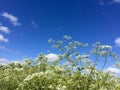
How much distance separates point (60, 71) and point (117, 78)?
492 cm

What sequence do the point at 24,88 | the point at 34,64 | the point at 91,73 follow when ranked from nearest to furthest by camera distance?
the point at 24,88 < the point at 91,73 < the point at 34,64

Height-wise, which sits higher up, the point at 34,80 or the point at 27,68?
the point at 27,68

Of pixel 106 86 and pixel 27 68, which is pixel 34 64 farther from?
pixel 106 86

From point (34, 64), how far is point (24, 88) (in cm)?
592

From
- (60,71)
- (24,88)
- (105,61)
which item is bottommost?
(24,88)

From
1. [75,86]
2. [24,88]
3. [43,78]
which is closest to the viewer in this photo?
[43,78]

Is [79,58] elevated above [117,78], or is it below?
above

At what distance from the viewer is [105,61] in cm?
1892

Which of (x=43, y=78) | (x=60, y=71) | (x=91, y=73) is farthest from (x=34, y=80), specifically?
(x=91, y=73)

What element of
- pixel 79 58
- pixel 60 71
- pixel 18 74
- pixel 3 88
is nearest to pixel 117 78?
pixel 79 58

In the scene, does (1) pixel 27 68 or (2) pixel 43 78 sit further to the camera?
(1) pixel 27 68

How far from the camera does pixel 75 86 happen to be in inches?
664

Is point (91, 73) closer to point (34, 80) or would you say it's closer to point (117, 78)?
point (117, 78)

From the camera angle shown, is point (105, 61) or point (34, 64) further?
point (34, 64)
